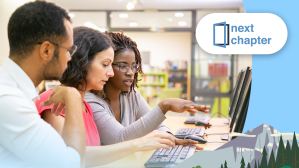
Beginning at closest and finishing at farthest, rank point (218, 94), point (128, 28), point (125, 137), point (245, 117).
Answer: point (245, 117) < point (125, 137) < point (218, 94) < point (128, 28)

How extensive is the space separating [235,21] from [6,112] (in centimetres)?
95

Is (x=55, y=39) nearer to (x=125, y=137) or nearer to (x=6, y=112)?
(x=6, y=112)

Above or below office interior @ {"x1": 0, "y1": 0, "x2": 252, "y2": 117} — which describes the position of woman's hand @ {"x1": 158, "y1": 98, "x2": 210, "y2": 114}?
below

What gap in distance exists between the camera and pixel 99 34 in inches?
49.2

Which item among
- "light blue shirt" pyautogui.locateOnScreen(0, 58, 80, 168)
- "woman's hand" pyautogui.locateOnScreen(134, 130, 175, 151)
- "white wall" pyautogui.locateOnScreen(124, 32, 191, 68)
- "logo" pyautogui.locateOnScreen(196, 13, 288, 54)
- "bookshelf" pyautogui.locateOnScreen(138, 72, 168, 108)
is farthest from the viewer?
"white wall" pyautogui.locateOnScreen(124, 32, 191, 68)

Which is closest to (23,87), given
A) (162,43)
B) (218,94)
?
(218,94)

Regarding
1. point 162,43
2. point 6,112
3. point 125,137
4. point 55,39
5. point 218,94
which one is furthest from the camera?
point 162,43

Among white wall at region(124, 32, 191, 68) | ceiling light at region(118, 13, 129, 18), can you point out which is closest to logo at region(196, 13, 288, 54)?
ceiling light at region(118, 13, 129, 18)

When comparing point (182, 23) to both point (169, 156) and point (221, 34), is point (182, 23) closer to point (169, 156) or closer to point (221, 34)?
point (221, 34)

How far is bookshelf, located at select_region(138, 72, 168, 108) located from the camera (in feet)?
25.2

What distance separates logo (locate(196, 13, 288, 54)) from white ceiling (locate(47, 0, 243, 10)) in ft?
13.3

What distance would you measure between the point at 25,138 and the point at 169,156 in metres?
0.57

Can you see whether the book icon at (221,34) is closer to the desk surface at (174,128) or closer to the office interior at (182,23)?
the desk surface at (174,128)

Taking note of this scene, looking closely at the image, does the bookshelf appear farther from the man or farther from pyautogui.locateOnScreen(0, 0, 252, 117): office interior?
the man
